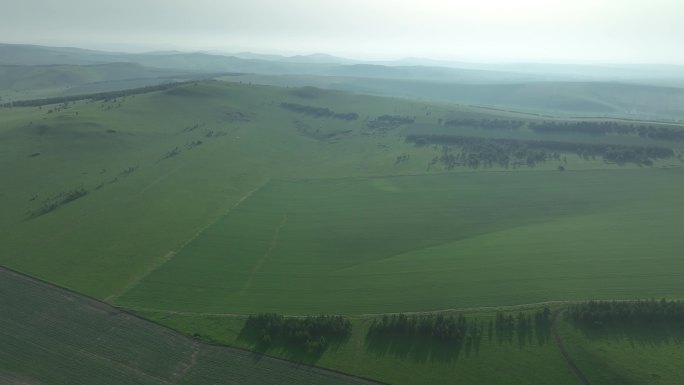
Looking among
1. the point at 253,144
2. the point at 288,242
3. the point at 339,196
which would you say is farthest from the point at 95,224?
the point at 253,144

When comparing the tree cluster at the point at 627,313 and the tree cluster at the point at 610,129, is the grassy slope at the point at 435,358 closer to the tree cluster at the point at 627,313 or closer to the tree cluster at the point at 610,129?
the tree cluster at the point at 627,313

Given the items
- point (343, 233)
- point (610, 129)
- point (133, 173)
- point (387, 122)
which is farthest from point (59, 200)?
point (610, 129)

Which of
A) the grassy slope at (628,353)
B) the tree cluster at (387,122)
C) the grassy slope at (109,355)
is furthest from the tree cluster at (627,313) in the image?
the tree cluster at (387,122)

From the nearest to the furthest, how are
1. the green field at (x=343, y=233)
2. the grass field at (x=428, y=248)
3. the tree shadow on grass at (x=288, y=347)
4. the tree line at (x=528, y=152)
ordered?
the tree shadow on grass at (x=288, y=347) < the green field at (x=343, y=233) < the grass field at (x=428, y=248) < the tree line at (x=528, y=152)

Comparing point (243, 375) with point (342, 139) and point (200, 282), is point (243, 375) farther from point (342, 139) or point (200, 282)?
point (342, 139)

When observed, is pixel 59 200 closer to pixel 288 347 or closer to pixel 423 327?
pixel 288 347

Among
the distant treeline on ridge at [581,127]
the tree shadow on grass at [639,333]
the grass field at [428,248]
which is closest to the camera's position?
the tree shadow on grass at [639,333]

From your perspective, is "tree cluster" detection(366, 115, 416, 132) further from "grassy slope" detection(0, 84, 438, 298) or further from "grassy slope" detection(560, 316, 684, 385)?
"grassy slope" detection(560, 316, 684, 385)
